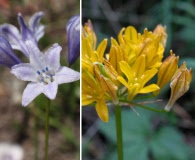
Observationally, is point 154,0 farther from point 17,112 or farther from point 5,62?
A: point 5,62

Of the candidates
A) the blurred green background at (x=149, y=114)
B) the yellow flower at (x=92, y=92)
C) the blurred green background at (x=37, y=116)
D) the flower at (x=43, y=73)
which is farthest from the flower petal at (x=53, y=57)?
the blurred green background at (x=37, y=116)

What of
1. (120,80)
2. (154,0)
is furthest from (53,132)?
(120,80)

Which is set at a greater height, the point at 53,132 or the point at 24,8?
the point at 24,8

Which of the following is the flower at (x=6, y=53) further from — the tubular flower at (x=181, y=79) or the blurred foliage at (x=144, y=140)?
the blurred foliage at (x=144, y=140)

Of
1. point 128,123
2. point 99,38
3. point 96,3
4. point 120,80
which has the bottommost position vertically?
point 120,80

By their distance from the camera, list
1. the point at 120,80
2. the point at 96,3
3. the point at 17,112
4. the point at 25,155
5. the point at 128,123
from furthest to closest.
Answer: the point at 96,3, the point at 17,112, the point at 25,155, the point at 128,123, the point at 120,80
